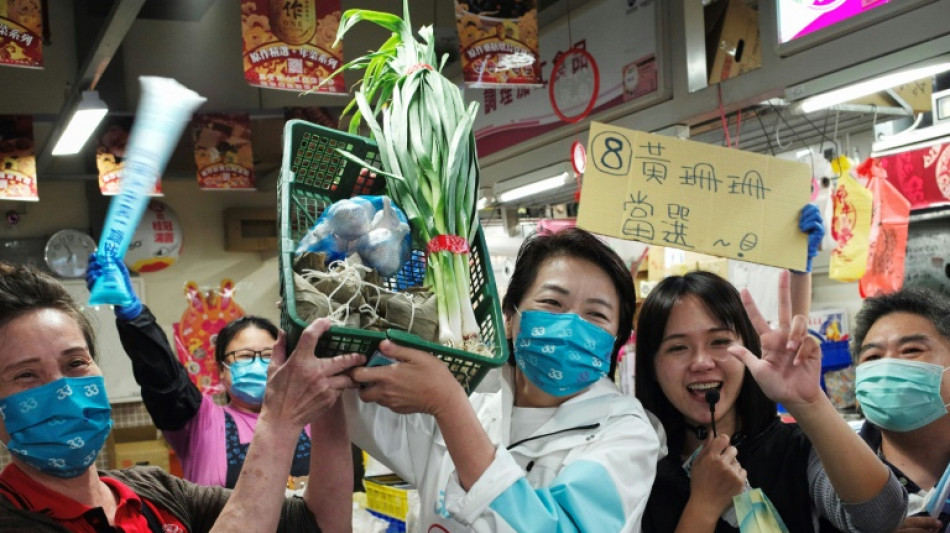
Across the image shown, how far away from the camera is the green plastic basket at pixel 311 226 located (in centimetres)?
137

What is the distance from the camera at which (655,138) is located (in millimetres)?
2158

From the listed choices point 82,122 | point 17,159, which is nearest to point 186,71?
point 17,159

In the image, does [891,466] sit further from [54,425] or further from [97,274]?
[97,274]

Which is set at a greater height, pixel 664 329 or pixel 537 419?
pixel 664 329

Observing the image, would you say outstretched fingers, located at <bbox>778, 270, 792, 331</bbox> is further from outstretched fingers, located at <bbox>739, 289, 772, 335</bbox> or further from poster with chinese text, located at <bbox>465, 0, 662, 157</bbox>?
poster with chinese text, located at <bbox>465, 0, 662, 157</bbox>

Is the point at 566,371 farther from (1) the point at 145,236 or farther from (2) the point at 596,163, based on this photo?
(1) the point at 145,236

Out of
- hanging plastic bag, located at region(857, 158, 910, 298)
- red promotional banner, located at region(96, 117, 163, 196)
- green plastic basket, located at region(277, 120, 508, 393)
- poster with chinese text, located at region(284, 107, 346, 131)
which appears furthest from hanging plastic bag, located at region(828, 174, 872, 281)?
red promotional banner, located at region(96, 117, 163, 196)

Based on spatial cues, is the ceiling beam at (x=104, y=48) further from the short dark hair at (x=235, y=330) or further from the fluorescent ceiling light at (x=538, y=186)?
the fluorescent ceiling light at (x=538, y=186)

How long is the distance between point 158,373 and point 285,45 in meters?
2.43

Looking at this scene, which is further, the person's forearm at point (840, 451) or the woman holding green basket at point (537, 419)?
the person's forearm at point (840, 451)

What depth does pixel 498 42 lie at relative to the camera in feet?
15.5

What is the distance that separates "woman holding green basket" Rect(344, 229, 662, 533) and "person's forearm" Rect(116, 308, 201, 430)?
138cm

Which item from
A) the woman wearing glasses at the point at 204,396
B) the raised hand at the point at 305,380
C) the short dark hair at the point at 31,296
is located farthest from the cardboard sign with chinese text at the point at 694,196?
the woman wearing glasses at the point at 204,396

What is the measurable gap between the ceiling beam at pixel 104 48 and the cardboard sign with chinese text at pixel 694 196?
12.8 feet
